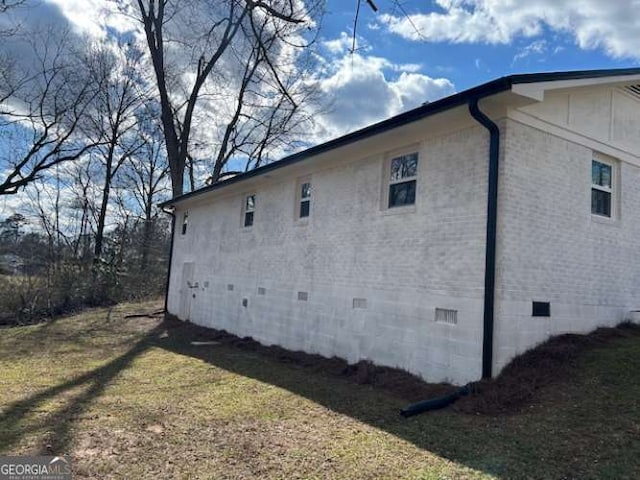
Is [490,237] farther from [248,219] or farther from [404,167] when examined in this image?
[248,219]

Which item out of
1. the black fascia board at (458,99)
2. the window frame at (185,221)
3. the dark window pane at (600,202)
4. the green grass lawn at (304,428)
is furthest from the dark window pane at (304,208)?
the window frame at (185,221)

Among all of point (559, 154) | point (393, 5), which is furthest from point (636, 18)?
point (393, 5)

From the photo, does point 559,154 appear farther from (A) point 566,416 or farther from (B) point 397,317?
(A) point 566,416

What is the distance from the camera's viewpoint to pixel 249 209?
13.7 meters

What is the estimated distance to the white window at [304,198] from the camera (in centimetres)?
1102

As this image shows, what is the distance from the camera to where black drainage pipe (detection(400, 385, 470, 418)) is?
5.79 m

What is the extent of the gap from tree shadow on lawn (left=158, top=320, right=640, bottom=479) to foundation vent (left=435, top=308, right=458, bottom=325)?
950 mm

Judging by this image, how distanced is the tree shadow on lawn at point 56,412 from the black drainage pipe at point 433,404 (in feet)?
12.4

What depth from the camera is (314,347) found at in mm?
9906

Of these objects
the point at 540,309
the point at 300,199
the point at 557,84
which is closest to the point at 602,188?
the point at 557,84

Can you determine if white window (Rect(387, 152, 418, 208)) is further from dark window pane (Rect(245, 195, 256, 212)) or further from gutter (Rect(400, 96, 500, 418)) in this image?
dark window pane (Rect(245, 195, 256, 212))

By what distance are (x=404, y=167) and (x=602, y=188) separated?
137 inches

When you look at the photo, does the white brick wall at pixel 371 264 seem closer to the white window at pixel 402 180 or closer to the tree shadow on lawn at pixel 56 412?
the white window at pixel 402 180

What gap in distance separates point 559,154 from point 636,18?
97.3 inches
